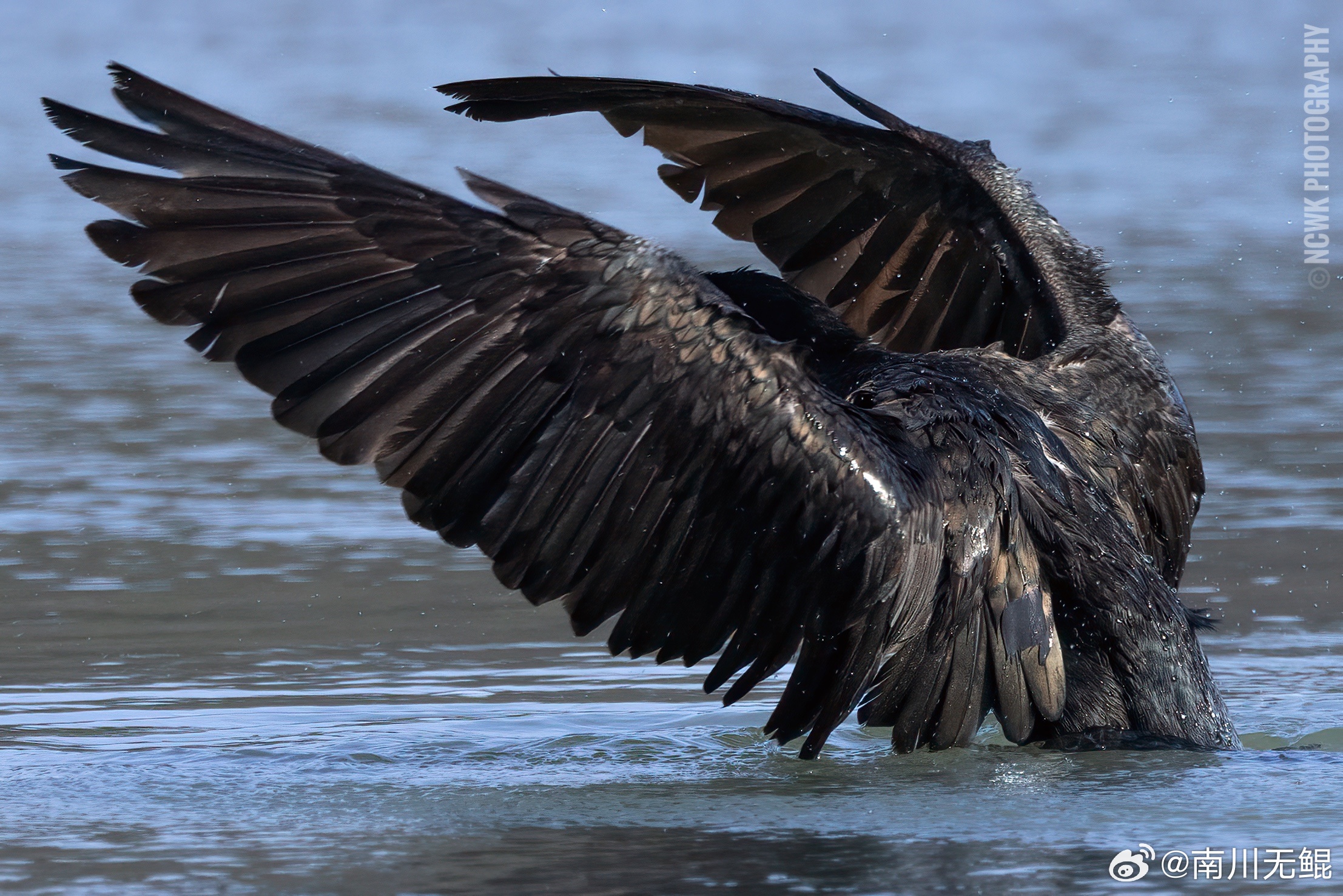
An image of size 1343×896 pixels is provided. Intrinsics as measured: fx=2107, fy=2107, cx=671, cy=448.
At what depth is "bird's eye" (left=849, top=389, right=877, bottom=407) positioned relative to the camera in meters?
5.32

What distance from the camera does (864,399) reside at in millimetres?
5371

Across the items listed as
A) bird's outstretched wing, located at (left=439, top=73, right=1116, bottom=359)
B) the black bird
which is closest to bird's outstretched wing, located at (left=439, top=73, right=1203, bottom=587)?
bird's outstretched wing, located at (left=439, top=73, right=1116, bottom=359)

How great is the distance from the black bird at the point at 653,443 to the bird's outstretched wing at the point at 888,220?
1.02 meters

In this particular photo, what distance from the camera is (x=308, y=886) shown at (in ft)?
13.9

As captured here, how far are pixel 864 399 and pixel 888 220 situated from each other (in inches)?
59.7

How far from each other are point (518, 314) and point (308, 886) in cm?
142

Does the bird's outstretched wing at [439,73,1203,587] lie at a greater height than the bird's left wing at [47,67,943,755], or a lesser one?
greater

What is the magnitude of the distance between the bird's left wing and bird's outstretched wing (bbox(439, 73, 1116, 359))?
1399 millimetres

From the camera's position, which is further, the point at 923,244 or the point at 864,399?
the point at 923,244

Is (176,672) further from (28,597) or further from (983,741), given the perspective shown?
(983,741)

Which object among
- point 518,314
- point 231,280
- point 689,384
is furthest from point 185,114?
point 689,384

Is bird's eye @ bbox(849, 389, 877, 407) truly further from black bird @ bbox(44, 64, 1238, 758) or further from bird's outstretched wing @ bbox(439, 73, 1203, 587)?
bird's outstretched wing @ bbox(439, 73, 1203, 587)

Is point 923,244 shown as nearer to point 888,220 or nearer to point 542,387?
point 888,220

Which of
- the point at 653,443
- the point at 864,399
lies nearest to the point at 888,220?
the point at 864,399
